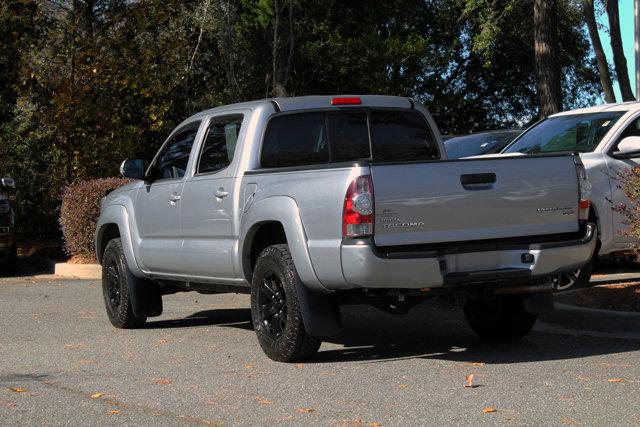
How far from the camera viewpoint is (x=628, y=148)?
1152cm

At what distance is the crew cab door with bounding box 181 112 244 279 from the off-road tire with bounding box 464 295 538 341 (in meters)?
2.11

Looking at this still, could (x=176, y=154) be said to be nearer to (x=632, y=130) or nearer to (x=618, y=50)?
(x=632, y=130)

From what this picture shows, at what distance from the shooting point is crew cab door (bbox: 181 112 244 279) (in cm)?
876

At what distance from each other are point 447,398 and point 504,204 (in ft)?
5.35

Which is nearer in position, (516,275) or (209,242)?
(516,275)

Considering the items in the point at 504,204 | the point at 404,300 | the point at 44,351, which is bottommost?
the point at 44,351

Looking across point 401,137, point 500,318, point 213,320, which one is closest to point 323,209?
point 401,137

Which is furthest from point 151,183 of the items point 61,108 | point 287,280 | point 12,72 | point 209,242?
point 12,72

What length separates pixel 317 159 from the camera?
29.1 feet

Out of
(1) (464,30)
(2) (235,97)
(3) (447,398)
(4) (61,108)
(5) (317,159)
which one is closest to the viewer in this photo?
(3) (447,398)

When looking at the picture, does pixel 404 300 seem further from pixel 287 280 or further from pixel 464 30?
pixel 464 30

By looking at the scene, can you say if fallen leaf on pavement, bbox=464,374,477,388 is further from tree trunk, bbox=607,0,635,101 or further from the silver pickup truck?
tree trunk, bbox=607,0,635,101

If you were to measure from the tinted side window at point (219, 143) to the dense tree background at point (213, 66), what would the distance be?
35.9 feet

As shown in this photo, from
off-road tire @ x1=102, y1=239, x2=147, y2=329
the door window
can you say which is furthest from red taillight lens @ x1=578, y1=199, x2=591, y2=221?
off-road tire @ x1=102, y1=239, x2=147, y2=329
